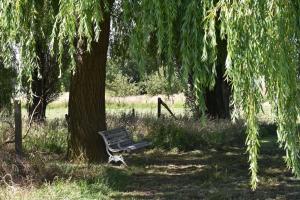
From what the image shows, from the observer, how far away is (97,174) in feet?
26.7

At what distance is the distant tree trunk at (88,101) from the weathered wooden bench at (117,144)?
20cm

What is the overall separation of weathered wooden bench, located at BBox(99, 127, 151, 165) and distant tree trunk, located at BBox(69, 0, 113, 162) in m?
0.20

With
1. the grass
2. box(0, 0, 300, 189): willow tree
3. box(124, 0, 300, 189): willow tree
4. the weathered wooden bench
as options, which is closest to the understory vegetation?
the grass

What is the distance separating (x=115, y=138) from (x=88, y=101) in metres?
1.09

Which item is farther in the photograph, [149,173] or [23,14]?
[149,173]

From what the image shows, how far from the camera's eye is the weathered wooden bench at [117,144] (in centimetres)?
946

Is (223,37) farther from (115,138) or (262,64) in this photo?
(115,138)

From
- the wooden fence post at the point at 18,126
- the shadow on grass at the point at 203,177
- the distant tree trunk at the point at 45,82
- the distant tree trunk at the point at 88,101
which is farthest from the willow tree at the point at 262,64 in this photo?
the distant tree trunk at the point at 45,82

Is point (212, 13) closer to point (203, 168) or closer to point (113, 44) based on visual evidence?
point (203, 168)

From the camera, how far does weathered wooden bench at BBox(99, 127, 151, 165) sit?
9.46 metres

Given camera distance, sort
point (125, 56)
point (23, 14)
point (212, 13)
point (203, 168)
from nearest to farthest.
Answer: point (212, 13) → point (23, 14) → point (203, 168) → point (125, 56)

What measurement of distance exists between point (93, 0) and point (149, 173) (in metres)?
5.28

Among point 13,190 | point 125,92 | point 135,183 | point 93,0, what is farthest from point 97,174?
point 125,92

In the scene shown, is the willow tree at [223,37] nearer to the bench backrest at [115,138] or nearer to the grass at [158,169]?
the grass at [158,169]
